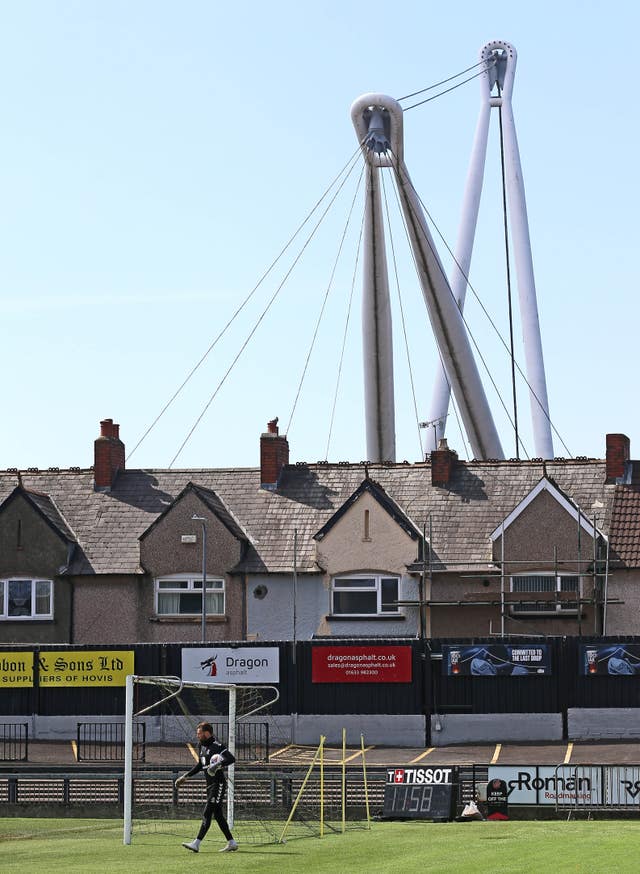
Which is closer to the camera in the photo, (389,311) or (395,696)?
(395,696)

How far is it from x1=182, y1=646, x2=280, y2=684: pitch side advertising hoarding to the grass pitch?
1618cm

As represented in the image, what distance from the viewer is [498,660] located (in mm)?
47250

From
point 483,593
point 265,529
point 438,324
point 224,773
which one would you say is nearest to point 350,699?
point 483,593

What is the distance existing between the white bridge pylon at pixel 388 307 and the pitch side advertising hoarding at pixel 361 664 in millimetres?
24616

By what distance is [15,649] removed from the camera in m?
50.4

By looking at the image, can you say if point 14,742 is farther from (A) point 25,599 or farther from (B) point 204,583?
(A) point 25,599

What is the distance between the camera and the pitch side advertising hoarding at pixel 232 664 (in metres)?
48.8

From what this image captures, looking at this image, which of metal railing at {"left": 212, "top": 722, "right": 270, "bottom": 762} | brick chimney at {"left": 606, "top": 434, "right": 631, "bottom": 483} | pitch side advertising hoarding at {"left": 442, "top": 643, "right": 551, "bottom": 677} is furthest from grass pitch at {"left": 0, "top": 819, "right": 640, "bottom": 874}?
brick chimney at {"left": 606, "top": 434, "right": 631, "bottom": 483}

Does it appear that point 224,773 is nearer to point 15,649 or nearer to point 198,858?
point 198,858

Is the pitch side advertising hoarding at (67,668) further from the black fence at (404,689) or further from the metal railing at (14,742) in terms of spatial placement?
the metal railing at (14,742)

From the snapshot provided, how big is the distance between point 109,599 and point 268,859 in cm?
3399

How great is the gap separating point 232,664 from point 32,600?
11935mm

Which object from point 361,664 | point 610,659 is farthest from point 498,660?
point 361,664

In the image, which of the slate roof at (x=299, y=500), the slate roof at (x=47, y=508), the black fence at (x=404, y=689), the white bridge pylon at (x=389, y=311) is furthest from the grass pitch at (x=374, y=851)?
the white bridge pylon at (x=389, y=311)
